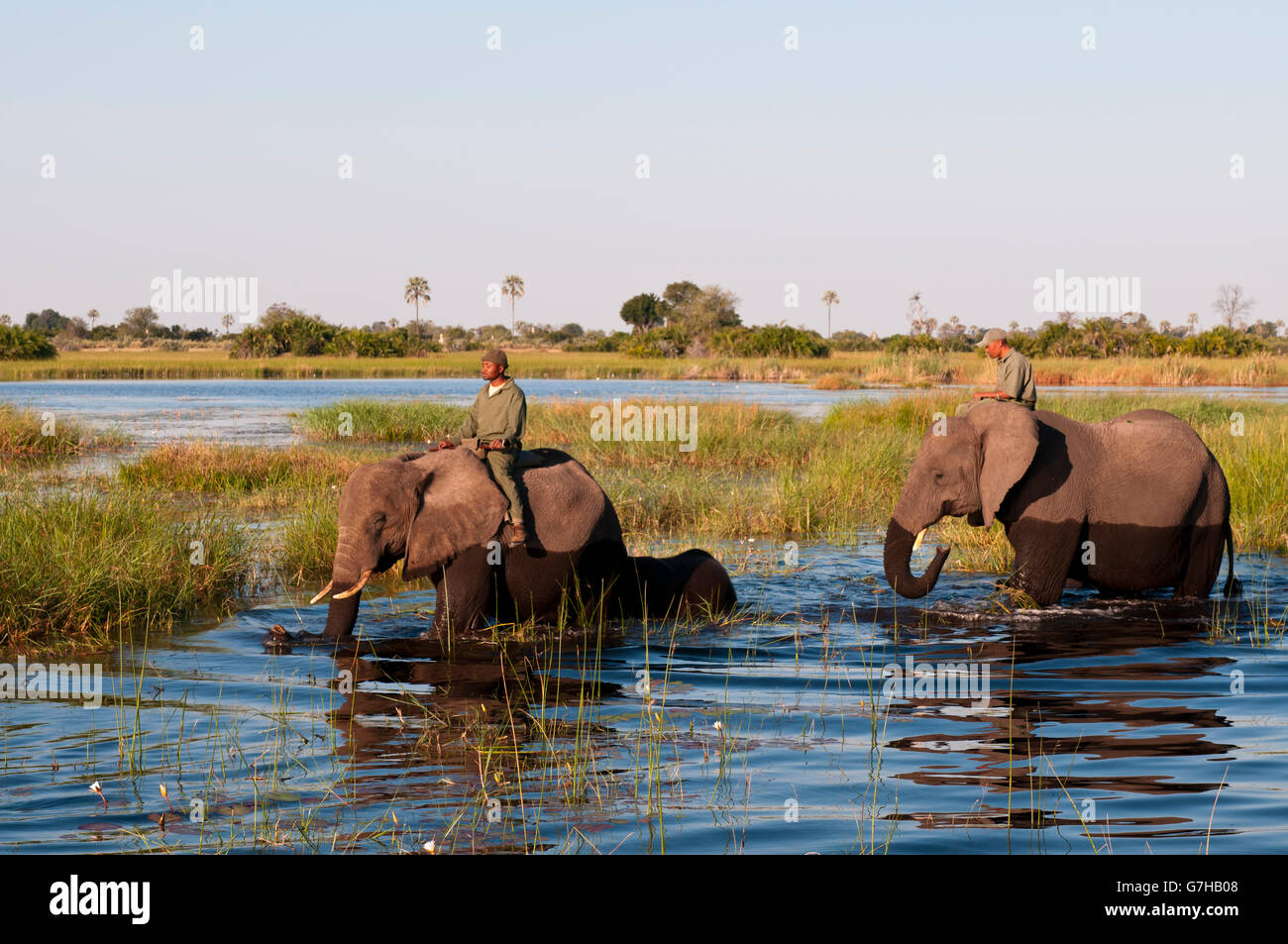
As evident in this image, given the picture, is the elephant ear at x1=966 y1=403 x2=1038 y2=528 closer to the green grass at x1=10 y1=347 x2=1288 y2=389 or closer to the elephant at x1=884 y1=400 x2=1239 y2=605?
the elephant at x1=884 y1=400 x2=1239 y2=605

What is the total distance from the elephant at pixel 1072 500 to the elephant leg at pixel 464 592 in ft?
11.1

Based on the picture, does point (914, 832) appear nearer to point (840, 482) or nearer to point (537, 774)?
point (537, 774)

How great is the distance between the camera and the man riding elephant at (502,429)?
30.1 feet

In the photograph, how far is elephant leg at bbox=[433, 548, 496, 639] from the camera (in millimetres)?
9164

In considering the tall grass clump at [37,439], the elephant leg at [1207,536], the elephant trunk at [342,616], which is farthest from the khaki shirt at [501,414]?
the tall grass clump at [37,439]

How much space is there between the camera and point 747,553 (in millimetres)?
13352

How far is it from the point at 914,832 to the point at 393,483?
4.73 m

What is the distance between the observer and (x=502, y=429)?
938 cm

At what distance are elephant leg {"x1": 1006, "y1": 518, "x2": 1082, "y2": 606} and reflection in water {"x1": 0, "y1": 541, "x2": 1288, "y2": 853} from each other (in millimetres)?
214

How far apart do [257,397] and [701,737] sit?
3935 centimetres

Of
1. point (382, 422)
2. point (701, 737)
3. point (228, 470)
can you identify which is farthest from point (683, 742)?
point (382, 422)

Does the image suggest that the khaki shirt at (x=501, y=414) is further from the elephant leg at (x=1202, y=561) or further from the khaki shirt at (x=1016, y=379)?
the elephant leg at (x=1202, y=561)

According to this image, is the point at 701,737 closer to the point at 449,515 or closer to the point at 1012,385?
the point at 449,515

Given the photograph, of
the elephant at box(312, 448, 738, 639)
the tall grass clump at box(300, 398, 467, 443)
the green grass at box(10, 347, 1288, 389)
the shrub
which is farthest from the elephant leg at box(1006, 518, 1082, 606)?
the shrub
